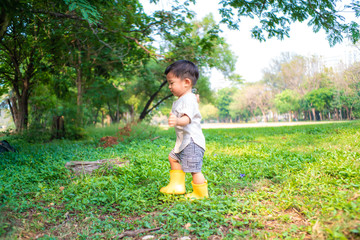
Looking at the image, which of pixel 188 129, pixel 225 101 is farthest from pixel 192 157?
pixel 225 101

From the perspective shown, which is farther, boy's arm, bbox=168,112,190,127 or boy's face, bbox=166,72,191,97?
boy's face, bbox=166,72,191,97

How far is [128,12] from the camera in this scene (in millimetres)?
6715

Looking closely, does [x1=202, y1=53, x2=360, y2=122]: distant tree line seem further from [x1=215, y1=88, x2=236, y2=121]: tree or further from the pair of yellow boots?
the pair of yellow boots

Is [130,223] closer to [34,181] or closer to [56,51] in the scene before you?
[34,181]

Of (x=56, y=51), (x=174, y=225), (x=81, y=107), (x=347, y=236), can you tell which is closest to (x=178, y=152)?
(x=174, y=225)

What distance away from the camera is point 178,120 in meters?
2.66

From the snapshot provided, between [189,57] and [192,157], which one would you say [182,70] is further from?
[189,57]

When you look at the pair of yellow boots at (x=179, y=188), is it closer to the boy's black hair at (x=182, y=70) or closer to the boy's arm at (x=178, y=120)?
the boy's arm at (x=178, y=120)

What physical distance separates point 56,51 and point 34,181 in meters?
6.57

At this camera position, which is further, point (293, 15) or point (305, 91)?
point (305, 91)

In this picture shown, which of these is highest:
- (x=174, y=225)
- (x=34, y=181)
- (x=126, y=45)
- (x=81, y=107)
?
(x=126, y=45)

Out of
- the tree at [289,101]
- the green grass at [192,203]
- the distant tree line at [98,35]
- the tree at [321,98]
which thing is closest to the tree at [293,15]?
the distant tree line at [98,35]

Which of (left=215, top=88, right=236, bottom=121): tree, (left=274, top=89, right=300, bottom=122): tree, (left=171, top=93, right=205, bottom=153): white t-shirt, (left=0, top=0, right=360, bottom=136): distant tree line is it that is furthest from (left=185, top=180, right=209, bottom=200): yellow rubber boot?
(left=215, top=88, right=236, bottom=121): tree

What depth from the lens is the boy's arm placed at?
2605 mm
